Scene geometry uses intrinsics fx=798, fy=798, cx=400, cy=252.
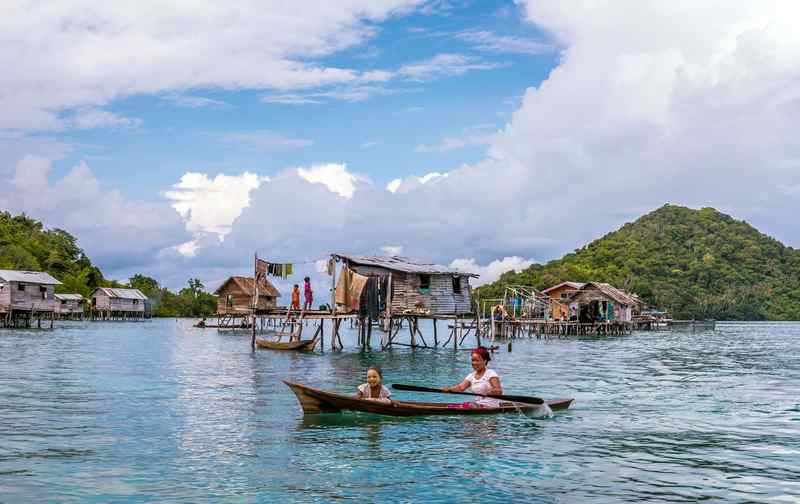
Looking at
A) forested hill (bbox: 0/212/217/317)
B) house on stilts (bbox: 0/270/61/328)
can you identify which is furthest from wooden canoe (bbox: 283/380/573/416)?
forested hill (bbox: 0/212/217/317)

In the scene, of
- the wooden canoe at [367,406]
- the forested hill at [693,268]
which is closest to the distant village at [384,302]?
the forested hill at [693,268]

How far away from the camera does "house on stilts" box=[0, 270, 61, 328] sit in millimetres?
66562

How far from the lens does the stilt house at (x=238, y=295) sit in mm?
79938

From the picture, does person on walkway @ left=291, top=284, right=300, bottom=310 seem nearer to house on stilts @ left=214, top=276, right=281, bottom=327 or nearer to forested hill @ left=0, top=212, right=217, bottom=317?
house on stilts @ left=214, top=276, right=281, bottom=327

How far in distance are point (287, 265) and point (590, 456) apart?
99.2 ft

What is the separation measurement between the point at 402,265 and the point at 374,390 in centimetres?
2698

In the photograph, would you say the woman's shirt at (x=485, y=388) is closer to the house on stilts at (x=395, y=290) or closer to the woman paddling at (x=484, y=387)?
the woman paddling at (x=484, y=387)

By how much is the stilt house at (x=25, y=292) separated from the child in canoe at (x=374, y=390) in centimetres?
5847

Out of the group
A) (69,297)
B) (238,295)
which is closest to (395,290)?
(238,295)

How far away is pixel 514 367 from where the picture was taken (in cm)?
3456

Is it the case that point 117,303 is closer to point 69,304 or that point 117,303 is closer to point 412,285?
point 69,304

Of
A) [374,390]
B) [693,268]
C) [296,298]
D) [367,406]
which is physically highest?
[693,268]

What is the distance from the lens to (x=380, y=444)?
48.9 feet

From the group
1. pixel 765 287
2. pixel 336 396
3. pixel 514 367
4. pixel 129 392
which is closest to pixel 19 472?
pixel 336 396
